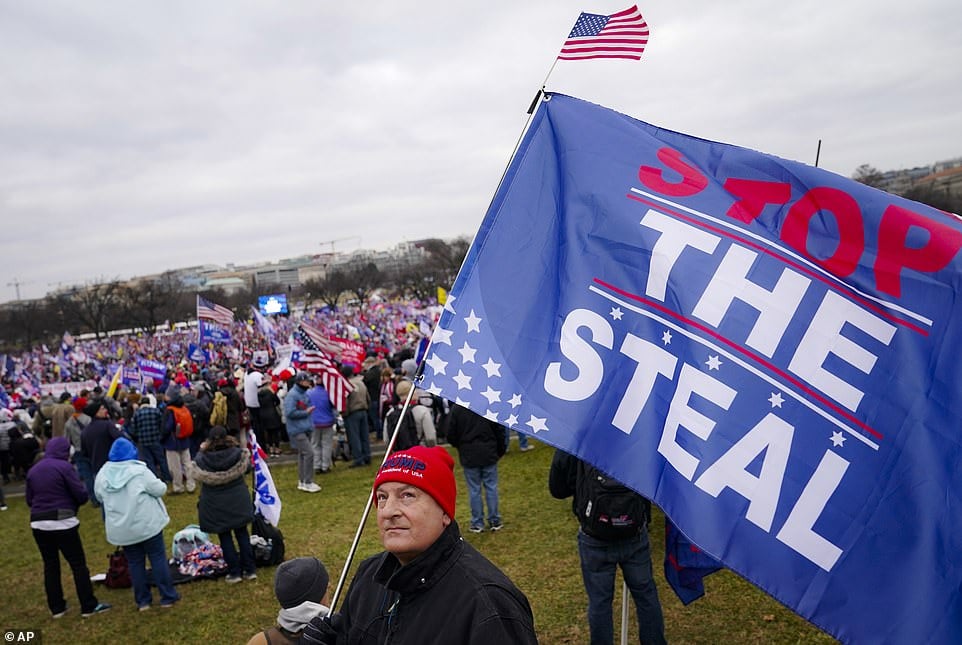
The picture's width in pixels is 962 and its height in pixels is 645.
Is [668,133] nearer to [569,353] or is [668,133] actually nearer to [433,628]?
[569,353]

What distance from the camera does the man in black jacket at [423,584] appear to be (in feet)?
7.07

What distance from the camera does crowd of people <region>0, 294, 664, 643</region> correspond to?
227 centimetres

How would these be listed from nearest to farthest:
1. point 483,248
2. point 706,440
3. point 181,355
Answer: point 706,440 → point 483,248 → point 181,355

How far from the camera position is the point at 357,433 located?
501 inches

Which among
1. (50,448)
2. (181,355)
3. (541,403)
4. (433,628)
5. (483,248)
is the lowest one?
(181,355)

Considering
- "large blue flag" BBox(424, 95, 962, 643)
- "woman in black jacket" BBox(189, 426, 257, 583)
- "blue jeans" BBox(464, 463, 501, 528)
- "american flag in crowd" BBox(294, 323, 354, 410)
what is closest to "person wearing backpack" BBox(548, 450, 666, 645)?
"large blue flag" BBox(424, 95, 962, 643)

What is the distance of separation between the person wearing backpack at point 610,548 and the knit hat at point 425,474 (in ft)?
6.96

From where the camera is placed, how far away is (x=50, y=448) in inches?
274

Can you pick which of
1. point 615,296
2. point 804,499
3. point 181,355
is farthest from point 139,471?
point 181,355

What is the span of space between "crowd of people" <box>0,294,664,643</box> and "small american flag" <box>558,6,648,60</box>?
75.7 inches

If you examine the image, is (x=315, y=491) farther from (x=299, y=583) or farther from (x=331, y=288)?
(x=331, y=288)

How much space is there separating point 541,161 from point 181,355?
4604cm

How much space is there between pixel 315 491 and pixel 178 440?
2832mm

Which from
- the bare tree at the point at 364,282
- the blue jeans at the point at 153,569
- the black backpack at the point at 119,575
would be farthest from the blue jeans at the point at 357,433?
the bare tree at the point at 364,282
